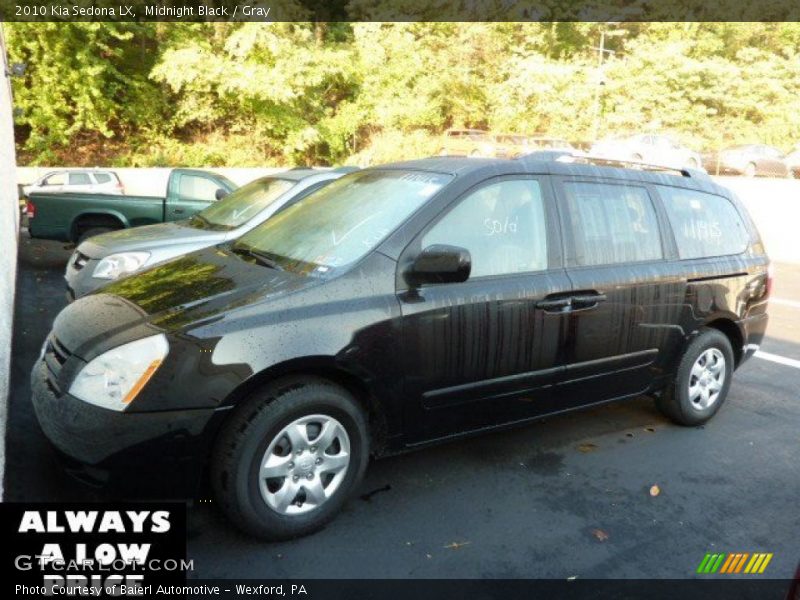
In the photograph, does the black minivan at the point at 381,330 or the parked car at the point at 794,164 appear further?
the parked car at the point at 794,164

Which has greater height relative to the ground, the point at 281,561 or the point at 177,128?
the point at 177,128

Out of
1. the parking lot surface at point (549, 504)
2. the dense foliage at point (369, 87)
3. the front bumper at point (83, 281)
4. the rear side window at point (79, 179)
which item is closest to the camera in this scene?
the parking lot surface at point (549, 504)

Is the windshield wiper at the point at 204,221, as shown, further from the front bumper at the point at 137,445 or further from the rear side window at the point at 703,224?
the rear side window at the point at 703,224

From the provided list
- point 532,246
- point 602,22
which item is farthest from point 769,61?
point 532,246

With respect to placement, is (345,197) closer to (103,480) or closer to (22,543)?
(103,480)

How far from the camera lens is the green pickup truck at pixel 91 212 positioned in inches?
358

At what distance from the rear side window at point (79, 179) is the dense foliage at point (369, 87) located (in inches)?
318

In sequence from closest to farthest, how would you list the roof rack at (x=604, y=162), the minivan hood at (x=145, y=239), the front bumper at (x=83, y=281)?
the roof rack at (x=604, y=162), the front bumper at (x=83, y=281), the minivan hood at (x=145, y=239)

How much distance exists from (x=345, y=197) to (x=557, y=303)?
1.40m

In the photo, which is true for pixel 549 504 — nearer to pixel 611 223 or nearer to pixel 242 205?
pixel 611 223

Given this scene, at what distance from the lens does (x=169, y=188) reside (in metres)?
10.3

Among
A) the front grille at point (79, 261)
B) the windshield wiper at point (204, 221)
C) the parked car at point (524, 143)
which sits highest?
the parked car at point (524, 143)

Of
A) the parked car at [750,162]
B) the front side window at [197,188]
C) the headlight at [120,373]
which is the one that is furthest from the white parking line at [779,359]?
the parked car at [750,162]

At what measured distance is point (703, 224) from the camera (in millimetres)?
4590
